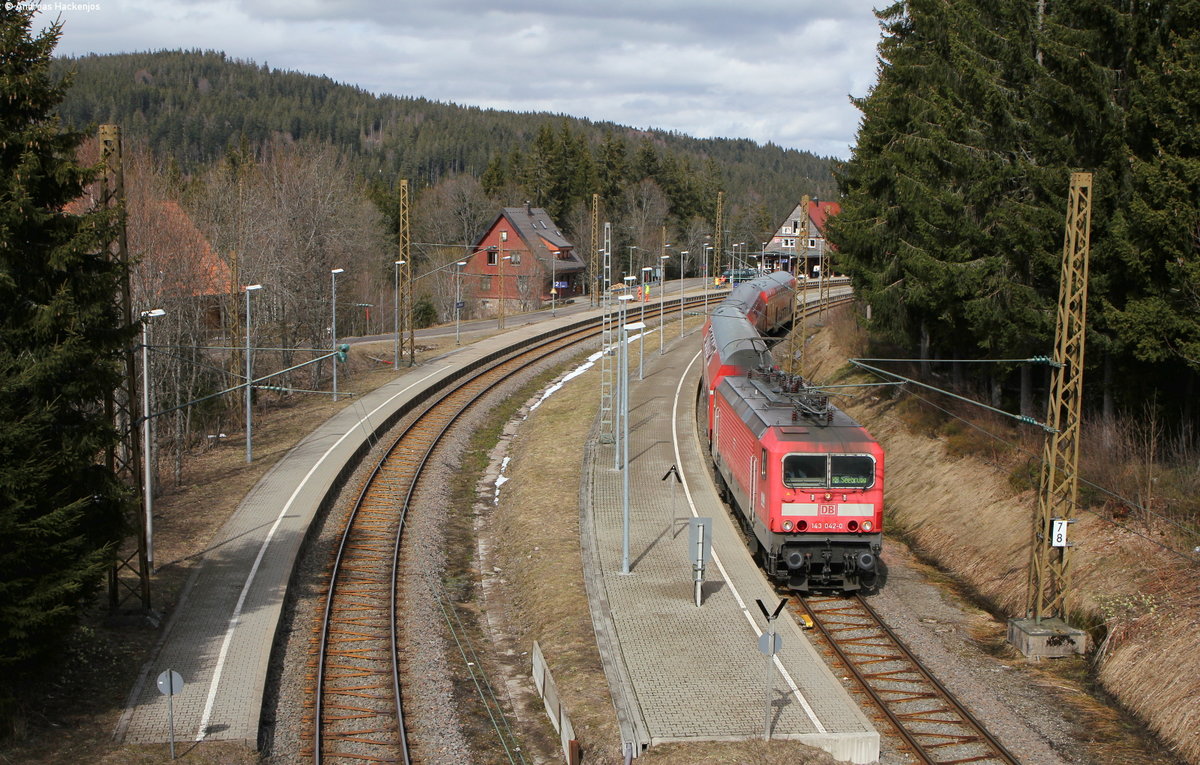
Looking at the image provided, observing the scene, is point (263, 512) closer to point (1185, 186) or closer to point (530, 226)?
point (1185, 186)

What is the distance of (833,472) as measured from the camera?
1845 centimetres

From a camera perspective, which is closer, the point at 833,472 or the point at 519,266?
the point at 833,472

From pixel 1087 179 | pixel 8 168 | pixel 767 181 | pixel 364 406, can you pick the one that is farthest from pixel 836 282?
pixel 767 181

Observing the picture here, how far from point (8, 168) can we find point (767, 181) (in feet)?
598

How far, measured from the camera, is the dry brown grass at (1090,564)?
47.1ft

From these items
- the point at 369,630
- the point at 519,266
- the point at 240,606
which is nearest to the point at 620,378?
the point at 369,630

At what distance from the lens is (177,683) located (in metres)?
13.4

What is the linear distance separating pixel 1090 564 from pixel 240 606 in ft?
52.9

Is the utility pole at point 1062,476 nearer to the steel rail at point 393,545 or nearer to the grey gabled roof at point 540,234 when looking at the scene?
the steel rail at point 393,545

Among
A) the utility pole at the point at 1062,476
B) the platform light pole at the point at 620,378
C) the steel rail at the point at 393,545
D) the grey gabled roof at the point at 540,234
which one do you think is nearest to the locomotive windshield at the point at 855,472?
the utility pole at the point at 1062,476

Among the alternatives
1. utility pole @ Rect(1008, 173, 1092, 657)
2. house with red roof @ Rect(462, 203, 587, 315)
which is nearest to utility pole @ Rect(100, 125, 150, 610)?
utility pole @ Rect(1008, 173, 1092, 657)

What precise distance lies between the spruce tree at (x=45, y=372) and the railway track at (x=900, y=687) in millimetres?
11974

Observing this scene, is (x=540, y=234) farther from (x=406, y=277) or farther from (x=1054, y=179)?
(x=1054, y=179)

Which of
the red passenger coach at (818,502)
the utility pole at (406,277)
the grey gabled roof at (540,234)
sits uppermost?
the grey gabled roof at (540,234)
